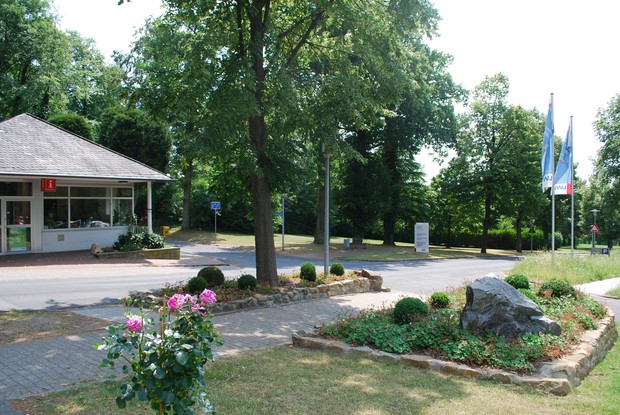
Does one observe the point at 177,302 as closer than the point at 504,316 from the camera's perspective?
Yes

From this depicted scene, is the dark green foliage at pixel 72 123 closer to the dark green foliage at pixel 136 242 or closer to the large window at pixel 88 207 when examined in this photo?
the large window at pixel 88 207

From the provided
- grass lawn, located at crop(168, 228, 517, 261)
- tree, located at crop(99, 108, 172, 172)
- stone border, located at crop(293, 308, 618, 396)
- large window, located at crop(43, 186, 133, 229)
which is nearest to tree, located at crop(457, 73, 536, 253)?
grass lawn, located at crop(168, 228, 517, 261)

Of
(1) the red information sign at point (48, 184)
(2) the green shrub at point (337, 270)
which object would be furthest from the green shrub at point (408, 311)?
(1) the red information sign at point (48, 184)

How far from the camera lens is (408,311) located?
29.7ft

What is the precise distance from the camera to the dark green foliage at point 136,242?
965 inches

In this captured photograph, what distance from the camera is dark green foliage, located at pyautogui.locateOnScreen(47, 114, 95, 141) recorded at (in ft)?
116

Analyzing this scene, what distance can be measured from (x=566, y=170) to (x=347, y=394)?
19149mm

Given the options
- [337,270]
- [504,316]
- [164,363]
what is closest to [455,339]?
[504,316]

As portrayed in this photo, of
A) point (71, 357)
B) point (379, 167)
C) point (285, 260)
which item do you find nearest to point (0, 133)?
point (285, 260)

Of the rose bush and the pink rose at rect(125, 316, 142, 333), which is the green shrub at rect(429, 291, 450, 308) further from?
the pink rose at rect(125, 316, 142, 333)

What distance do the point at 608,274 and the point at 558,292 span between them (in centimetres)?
1297

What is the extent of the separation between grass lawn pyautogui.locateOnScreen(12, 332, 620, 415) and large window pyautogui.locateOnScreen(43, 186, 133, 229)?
65.5ft

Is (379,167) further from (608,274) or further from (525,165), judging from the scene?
(608,274)

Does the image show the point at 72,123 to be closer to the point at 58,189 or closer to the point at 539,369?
the point at 58,189
